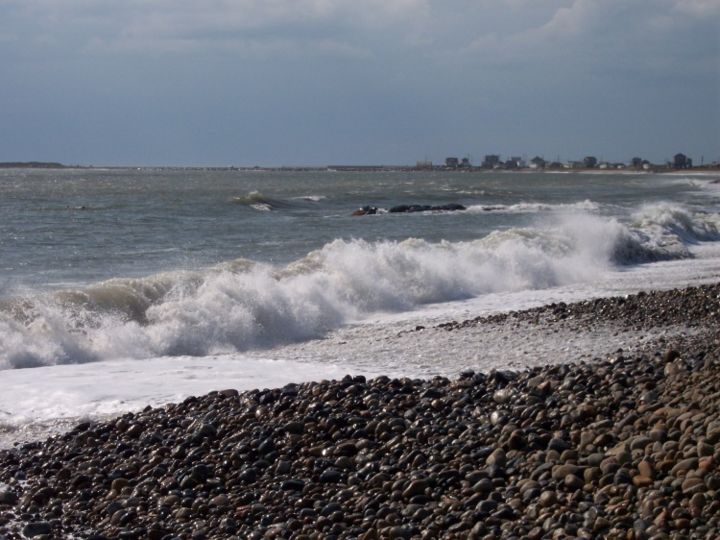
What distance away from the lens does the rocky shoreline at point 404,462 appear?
16.4 feet

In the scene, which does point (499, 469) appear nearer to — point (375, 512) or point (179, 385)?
point (375, 512)

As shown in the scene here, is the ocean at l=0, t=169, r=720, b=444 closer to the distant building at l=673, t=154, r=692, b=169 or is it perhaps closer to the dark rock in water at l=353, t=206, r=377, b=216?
the dark rock in water at l=353, t=206, r=377, b=216

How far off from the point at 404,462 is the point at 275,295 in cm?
793

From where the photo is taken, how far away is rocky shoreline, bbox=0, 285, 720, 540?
500 cm

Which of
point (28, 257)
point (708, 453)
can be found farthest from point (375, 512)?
point (28, 257)

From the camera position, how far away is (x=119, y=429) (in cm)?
723

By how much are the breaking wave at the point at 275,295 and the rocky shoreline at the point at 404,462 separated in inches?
164

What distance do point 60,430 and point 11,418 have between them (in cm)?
66

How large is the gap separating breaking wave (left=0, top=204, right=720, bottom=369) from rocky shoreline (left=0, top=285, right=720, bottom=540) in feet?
13.7

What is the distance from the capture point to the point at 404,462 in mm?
5973

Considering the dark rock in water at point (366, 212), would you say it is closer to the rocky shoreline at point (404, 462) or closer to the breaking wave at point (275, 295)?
the breaking wave at point (275, 295)

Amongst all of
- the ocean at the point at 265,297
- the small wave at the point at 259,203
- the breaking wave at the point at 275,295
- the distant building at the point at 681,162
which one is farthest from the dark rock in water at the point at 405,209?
the distant building at the point at 681,162

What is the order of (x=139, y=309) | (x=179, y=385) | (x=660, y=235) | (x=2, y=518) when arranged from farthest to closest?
(x=660, y=235) → (x=139, y=309) → (x=179, y=385) → (x=2, y=518)

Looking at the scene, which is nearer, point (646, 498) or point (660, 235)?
point (646, 498)
